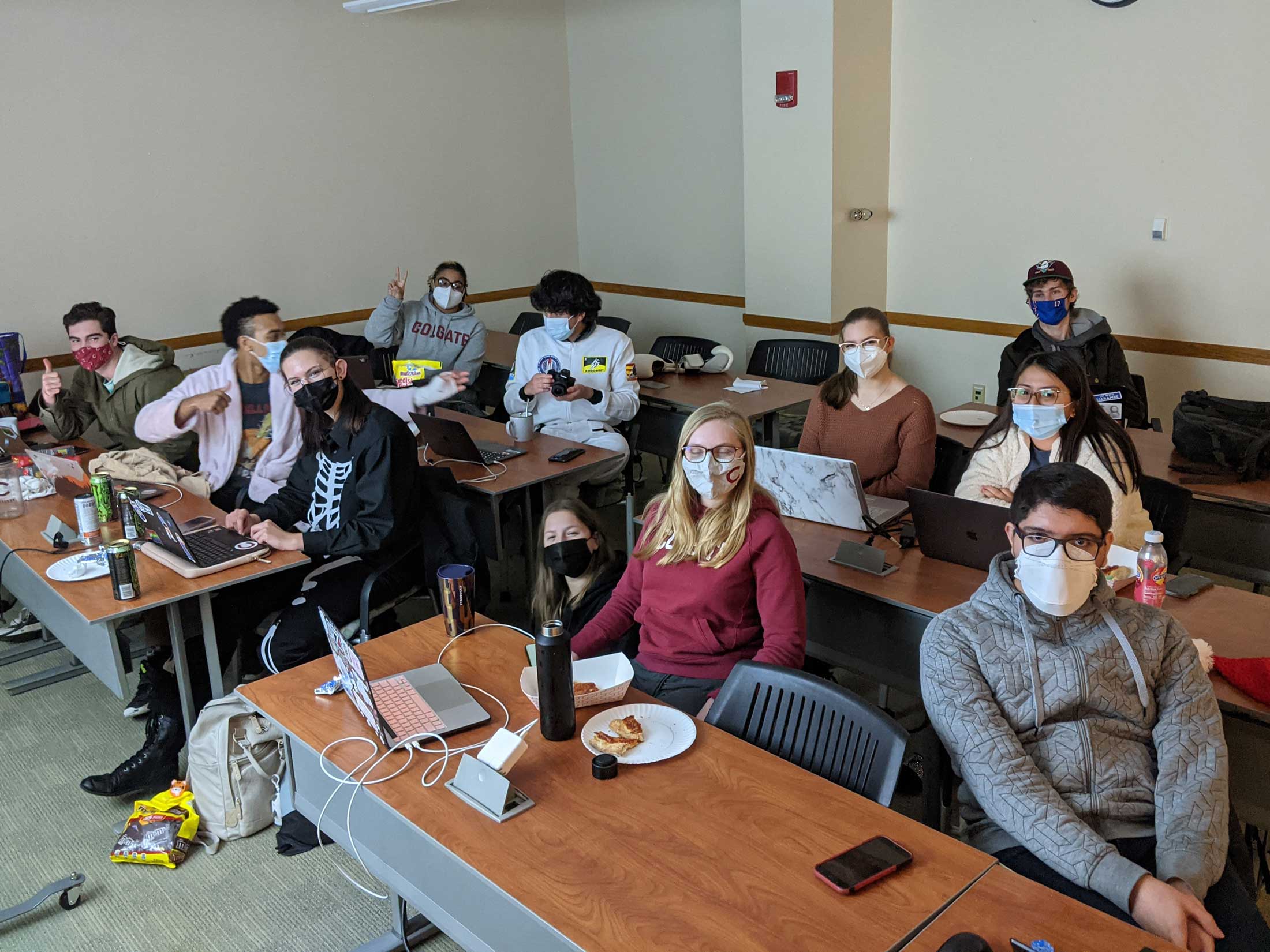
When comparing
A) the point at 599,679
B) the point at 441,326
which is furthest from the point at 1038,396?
the point at 441,326

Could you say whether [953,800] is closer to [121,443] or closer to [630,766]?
[630,766]

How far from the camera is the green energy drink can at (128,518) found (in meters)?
3.51

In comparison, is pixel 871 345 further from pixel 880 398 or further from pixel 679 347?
pixel 679 347

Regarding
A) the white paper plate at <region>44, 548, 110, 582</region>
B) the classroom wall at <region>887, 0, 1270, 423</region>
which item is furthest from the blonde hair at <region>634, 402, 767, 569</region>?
the classroom wall at <region>887, 0, 1270, 423</region>

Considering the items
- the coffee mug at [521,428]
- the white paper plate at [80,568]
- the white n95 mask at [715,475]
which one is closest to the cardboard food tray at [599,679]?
the white n95 mask at [715,475]

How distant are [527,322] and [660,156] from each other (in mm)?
1593

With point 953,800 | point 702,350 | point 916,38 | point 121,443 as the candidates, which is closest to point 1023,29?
point 916,38

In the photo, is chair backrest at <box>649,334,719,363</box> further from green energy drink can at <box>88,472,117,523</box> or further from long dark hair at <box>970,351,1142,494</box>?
green energy drink can at <box>88,472,117,523</box>

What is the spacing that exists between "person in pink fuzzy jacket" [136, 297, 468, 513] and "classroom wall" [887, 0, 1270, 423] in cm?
390

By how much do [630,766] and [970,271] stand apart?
4.87 meters

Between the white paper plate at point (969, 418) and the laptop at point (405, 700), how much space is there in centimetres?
298

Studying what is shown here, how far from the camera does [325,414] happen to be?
11.7 feet

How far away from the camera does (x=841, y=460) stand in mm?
3217

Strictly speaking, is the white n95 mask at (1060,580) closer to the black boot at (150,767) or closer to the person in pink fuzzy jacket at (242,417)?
the black boot at (150,767)
